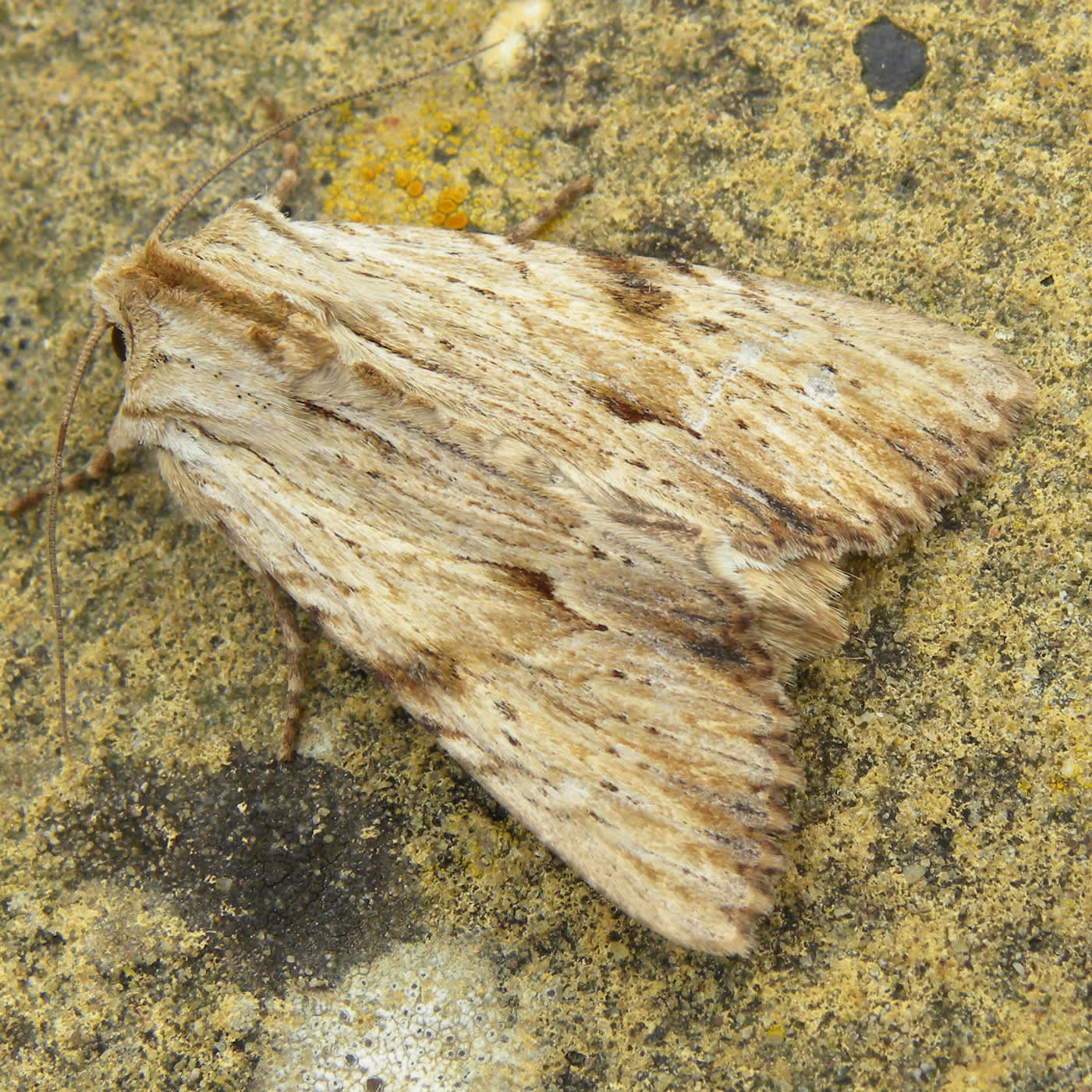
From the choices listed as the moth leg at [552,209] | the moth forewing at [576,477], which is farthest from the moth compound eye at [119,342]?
the moth leg at [552,209]

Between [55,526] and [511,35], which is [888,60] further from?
[55,526]

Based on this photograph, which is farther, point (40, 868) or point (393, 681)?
point (40, 868)

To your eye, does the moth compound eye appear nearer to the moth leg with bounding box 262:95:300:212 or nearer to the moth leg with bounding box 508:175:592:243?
the moth leg with bounding box 262:95:300:212

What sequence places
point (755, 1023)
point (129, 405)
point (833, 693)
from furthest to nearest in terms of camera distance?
point (129, 405) < point (833, 693) < point (755, 1023)

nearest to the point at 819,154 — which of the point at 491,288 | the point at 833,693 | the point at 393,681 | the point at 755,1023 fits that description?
the point at 491,288

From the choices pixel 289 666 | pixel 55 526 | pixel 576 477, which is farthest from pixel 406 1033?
pixel 55 526

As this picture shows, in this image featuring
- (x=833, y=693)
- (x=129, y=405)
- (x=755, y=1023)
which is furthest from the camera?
(x=129, y=405)

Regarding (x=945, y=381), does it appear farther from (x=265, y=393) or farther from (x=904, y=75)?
(x=265, y=393)
